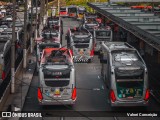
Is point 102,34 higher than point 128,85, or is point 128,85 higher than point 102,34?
point 128,85

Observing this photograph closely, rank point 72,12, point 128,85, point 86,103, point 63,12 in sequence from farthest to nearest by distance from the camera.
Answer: point 72,12, point 63,12, point 86,103, point 128,85

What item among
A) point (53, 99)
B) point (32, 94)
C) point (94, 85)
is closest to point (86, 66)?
point (94, 85)

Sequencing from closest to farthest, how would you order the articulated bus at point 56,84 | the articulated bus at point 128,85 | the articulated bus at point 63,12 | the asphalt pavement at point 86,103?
1. the articulated bus at point 128,85
2. the articulated bus at point 56,84
3. the asphalt pavement at point 86,103
4. the articulated bus at point 63,12

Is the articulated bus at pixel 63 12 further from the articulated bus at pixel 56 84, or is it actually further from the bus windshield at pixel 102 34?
the articulated bus at pixel 56 84

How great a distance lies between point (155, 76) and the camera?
2847 centimetres

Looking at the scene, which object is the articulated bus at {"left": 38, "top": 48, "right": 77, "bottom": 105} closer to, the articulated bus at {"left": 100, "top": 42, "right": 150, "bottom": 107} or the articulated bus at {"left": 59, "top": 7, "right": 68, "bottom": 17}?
the articulated bus at {"left": 100, "top": 42, "right": 150, "bottom": 107}

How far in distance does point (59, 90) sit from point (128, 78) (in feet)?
12.3

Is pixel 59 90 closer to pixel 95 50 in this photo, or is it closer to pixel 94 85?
pixel 94 85

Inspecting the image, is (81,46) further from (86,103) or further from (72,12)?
(72,12)

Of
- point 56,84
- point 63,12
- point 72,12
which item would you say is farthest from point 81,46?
point 72,12

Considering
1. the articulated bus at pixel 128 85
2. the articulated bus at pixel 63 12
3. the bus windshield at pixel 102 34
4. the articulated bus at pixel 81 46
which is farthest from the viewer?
the articulated bus at pixel 63 12

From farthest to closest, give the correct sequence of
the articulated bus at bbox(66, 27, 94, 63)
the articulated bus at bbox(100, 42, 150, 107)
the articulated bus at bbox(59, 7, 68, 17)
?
the articulated bus at bbox(59, 7, 68, 17)
the articulated bus at bbox(66, 27, 94, 63)
the articulated bus at bbox(100, 42, 150, 107)

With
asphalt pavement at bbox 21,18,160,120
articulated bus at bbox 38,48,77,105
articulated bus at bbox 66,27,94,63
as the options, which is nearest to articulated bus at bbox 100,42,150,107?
asphalt pavement at bbox 21,18,160,120

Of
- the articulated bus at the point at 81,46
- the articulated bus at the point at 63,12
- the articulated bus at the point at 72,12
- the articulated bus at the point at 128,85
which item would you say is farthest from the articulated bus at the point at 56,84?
the articulated bus at the point at 72,12
